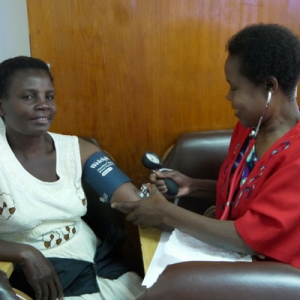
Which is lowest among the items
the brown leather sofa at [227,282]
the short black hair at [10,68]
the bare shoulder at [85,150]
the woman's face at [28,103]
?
the brown leather sofa at [227,282]

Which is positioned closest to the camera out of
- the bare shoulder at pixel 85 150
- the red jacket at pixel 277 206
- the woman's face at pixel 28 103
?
the red jacket at pixel 277 206

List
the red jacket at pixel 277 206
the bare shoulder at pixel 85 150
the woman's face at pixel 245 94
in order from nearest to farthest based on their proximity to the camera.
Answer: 1. the red jacket at pixel 277 206
2. the woman's face at pixel 245 94
3. the bare shoulder at pixel 85 150

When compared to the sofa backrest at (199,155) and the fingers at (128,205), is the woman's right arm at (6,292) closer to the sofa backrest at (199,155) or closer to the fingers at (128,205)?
the fingers at (128,205)

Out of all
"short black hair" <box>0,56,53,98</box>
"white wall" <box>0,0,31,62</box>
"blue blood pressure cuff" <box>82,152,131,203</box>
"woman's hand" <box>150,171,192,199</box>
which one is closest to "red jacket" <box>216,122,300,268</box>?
"woman's hand" <box>150,171,192,199</box>

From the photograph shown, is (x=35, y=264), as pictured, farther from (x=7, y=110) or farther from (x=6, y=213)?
(x=7, y=110)

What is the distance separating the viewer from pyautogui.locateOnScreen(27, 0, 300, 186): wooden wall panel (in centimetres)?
163

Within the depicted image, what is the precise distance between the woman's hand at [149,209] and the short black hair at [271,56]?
46 cm

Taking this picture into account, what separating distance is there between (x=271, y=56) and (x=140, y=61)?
0.84 metres

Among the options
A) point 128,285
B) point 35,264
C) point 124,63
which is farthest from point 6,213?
point 124,63

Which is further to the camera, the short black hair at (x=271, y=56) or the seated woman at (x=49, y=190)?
the seated woman at (x=49, y=190)

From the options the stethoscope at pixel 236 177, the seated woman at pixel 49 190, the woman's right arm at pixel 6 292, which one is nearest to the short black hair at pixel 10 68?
the seated woman at pixel 49 190

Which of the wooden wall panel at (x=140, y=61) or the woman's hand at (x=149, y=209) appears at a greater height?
the wooden wall panel at (x=140, y=61)

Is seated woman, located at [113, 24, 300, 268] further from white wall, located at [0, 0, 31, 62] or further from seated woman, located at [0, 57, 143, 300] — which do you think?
white wall, located at [0, 0, 31, 62]

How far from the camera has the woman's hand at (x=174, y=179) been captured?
131cm
